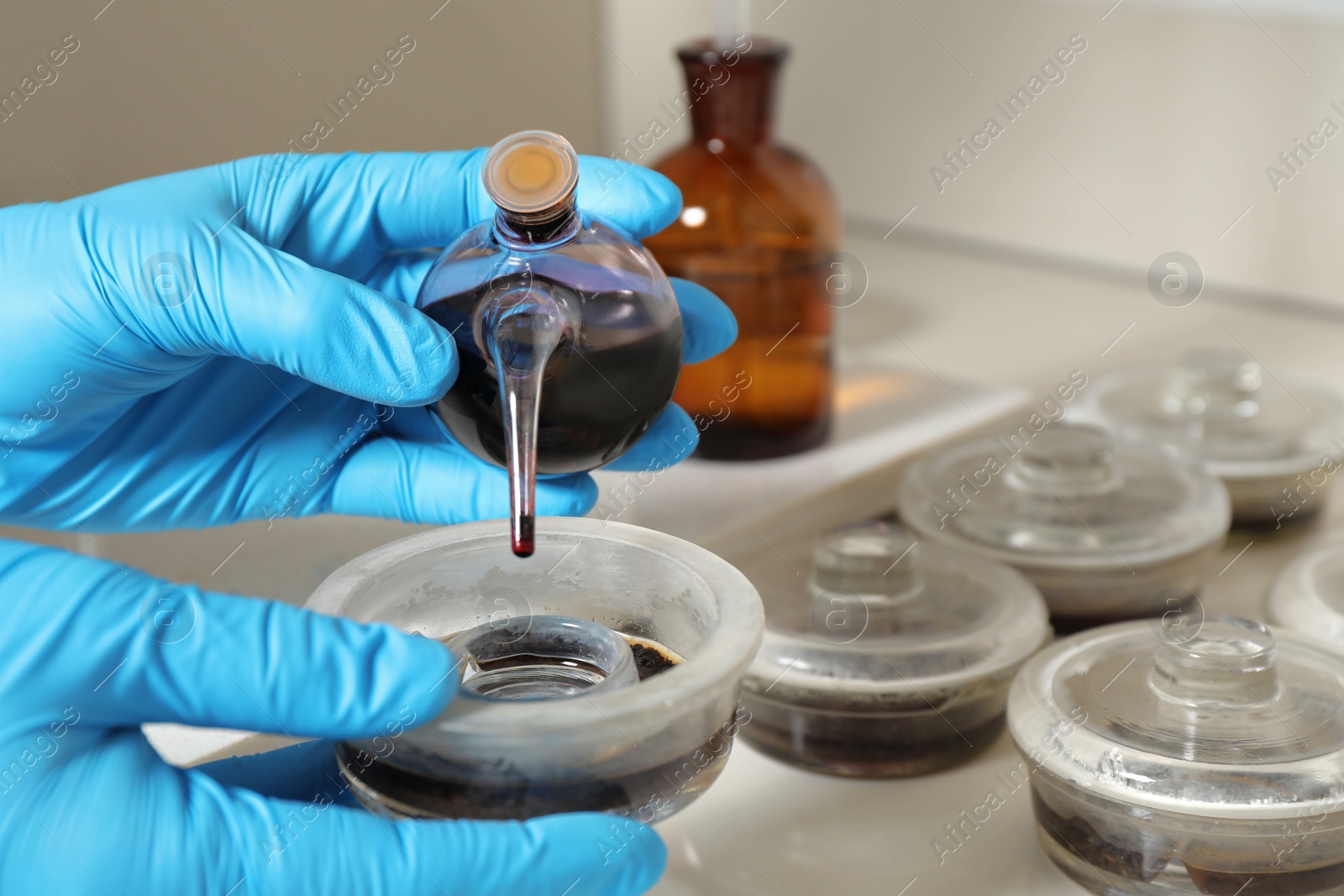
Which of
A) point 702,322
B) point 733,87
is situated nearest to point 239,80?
point 733,87

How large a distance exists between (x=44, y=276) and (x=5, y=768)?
0.98 feet

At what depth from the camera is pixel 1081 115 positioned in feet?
6.07

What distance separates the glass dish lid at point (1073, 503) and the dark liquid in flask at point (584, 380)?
44 cm

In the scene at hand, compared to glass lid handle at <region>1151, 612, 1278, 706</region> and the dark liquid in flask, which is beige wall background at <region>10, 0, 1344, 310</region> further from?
glass lid handle at <region>1151, 612, 1278, 706</region>

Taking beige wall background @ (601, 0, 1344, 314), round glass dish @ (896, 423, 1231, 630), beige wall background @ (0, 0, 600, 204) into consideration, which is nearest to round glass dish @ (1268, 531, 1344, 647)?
round glass dish @ (896, 423, 1231, 630)

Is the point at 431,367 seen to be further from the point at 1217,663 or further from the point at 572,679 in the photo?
the point at 1217,663

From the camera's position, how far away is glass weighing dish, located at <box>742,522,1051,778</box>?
873 mm

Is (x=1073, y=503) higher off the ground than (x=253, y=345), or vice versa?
(x=253, y=345)

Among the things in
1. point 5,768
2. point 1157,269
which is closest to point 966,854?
point 5,768

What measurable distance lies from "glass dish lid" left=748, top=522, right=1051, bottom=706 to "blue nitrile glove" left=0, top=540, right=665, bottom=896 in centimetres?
26

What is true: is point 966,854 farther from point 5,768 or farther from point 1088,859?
point 5,768

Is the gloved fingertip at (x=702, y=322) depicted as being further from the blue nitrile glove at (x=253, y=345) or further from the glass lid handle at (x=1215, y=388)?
the glass lid handle at (x=1215, y=388)

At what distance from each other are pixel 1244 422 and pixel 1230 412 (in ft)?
0.06

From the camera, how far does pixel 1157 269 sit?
6.17 feet
